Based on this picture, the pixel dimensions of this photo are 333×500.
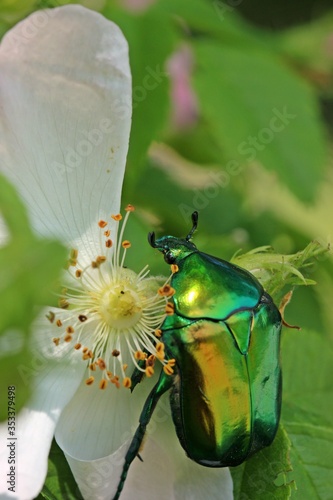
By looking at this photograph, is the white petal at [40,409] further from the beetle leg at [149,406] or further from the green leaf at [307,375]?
the green leaf at [307,375]

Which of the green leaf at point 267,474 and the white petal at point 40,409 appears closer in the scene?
the white petal at point 40,409

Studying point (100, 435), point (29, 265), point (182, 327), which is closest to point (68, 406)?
point (100, 435)

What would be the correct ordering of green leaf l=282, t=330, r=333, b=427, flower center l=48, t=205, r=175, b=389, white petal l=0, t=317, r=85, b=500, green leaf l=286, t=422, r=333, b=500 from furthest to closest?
green leaf l=282, t=330, r=333, b=427, green leaf l=286, t=422, r=333, b=500, flower center l=48, t=205, r=175, b=389, white petal l=0, t=317, r=85, b=500

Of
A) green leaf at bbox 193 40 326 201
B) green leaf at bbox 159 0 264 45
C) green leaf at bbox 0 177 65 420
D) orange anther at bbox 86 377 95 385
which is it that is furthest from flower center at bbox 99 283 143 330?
green leaf at bbox 159 0 264 45

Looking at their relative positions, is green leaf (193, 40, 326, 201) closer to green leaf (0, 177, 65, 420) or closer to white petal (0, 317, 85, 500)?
white petal (0, 317, 85, 500)

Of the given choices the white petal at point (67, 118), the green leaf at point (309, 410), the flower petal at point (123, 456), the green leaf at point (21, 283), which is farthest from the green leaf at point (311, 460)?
the green leaf at point (21, 283)

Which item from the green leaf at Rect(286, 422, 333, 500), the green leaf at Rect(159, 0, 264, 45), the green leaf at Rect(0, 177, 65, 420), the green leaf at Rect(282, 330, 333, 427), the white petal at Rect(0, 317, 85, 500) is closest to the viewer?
the green leaf at Rect(0, 177, 65, 420)

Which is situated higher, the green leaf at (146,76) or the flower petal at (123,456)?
the green leaf at (146,76)
